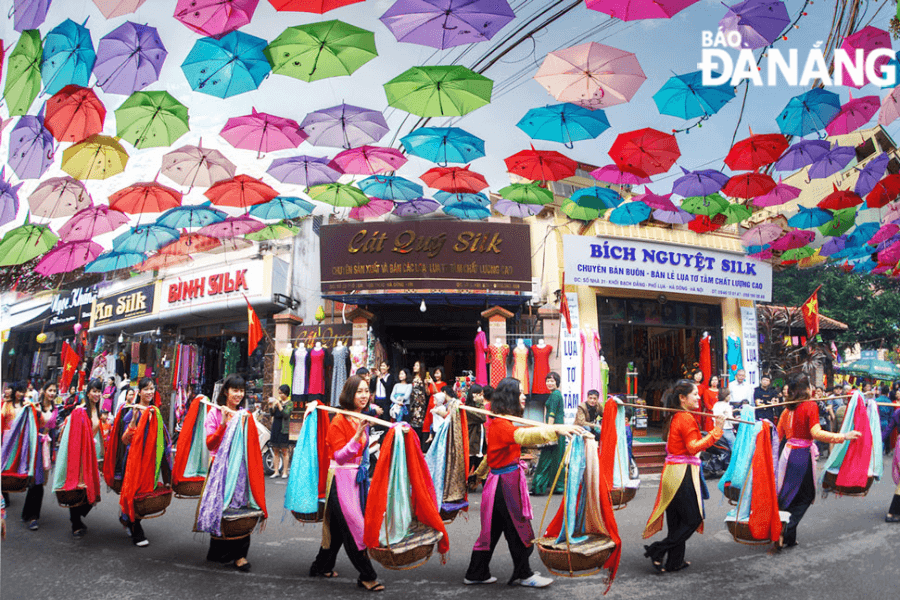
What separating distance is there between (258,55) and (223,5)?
36.3 inches

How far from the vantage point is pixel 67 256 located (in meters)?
9.93

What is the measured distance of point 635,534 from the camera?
5910mm

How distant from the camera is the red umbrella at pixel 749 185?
350 inches

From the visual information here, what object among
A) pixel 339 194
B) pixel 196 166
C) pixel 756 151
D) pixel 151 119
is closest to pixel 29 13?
pixel 151 119

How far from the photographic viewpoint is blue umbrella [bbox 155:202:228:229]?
9.59m

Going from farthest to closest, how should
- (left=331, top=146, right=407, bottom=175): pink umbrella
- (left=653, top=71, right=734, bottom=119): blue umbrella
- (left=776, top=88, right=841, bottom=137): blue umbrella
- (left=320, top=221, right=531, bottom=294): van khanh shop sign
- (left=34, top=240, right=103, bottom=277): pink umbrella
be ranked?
(left=320, top=221, right=531, bottom=294): van khanh shop sign, (left=34, top=240, right=103, bottom=277): pink umbrella, (left=331, top=146, right=407, bottom=175): pink umbrella, (left=653, top=71, right=734, bottom=119): blue umbrella, (left=776, top=88, right=841, bottom=137): blue umbrella

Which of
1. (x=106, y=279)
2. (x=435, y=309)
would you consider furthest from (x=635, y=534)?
(x=106, y=279)

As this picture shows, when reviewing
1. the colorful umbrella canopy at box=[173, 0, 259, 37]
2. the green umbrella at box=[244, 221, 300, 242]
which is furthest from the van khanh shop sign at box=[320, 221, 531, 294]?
the colorful umbrella canopy at box=[173, 0, 259, 37]

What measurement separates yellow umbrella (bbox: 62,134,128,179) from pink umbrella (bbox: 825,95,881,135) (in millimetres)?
9439

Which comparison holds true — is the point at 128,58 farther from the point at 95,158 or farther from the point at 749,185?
the point at 749,185

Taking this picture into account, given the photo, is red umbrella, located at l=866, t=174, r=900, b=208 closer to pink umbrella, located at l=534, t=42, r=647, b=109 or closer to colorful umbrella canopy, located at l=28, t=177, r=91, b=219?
pink umbrella, located at l=534, t=42, r=647, b=109

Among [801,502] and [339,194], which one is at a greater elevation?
[339,194]

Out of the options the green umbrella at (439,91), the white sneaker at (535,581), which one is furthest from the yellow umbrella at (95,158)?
the white sneaker at (535,581)

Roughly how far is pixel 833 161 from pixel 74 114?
10.6m
